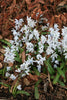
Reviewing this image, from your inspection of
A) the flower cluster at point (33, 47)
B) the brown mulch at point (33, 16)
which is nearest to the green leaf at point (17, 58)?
the flower cluster at point (33, 47)

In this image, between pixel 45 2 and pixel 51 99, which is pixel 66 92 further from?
→ pixel 45 2

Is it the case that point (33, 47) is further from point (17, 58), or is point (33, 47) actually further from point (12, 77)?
point (12, 77)

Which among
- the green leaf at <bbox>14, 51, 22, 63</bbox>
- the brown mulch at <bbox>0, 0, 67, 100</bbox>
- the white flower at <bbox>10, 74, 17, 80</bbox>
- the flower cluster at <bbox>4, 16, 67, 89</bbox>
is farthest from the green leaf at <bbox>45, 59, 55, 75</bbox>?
the white flower at <bbox>10, 74, 17, 80</bbox>

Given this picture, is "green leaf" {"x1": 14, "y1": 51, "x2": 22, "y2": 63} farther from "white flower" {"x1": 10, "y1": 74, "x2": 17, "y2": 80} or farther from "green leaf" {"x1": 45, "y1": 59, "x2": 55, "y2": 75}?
"green leaf" {"x1": 45, "y1": 59, "x2": 55, "y2": 75}

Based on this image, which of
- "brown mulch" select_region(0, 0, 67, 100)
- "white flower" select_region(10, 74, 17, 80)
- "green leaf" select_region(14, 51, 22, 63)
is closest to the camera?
"white flower" select_region(10, 74, 17, 80)

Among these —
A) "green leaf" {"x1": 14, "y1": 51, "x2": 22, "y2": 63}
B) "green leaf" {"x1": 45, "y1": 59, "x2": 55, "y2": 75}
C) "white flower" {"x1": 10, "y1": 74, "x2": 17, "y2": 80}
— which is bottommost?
"white flower" {"x1": 10, "y1": 74, "x2": 17, "y2": 80}

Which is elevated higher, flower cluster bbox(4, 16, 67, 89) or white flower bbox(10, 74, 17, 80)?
flower cluster bbox(4, 16, 67, 89)

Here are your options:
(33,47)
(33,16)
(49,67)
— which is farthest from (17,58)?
(33,16)

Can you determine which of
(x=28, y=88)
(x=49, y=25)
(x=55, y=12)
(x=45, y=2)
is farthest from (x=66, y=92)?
(x=45, y=2)

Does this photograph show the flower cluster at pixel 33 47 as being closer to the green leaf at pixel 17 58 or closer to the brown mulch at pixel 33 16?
the green leaf at pixel 17 58
